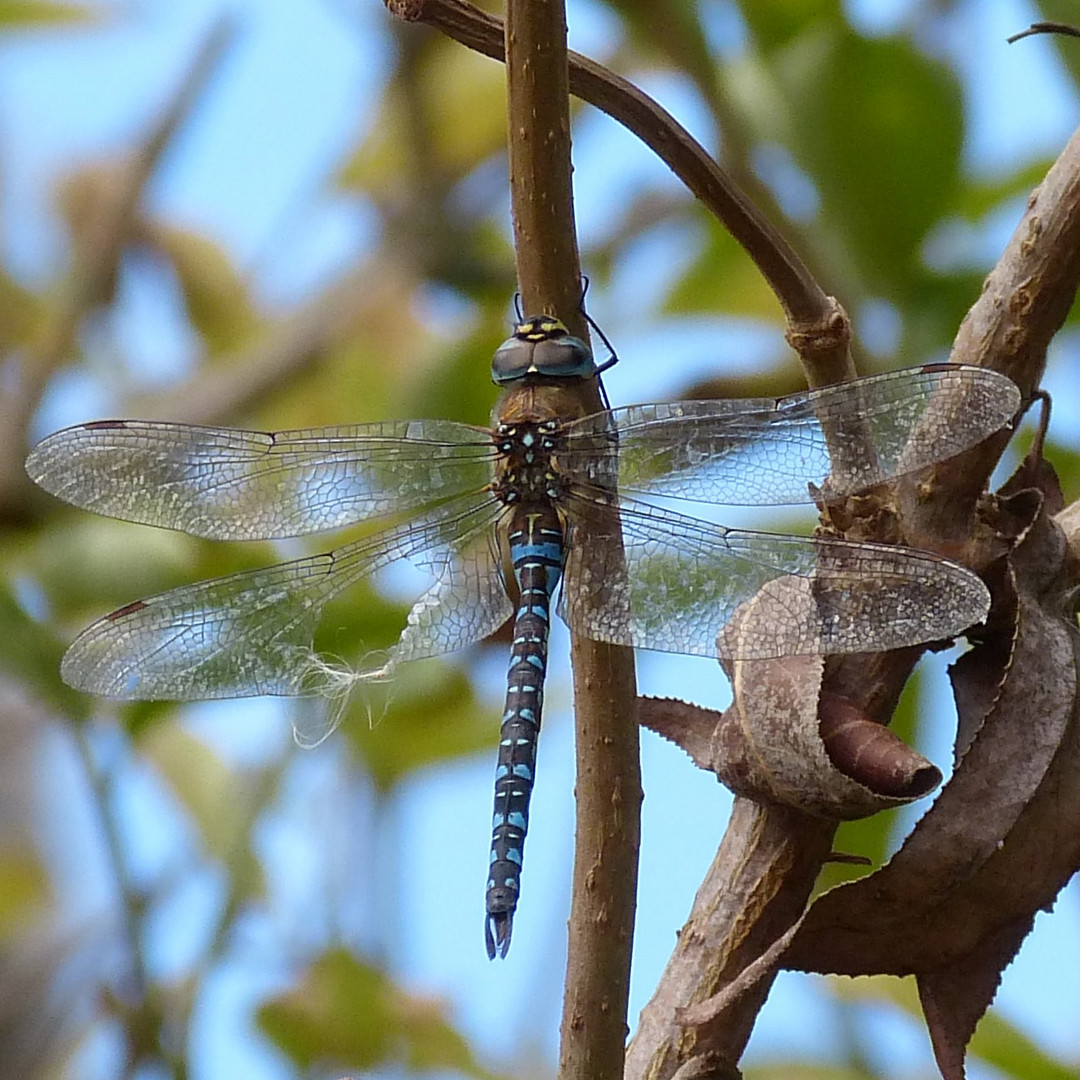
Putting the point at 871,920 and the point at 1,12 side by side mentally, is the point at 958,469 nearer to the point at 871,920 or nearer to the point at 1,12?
the point at 871,920

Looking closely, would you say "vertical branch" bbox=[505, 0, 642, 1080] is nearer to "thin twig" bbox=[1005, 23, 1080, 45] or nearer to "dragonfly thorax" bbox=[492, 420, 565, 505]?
"thin twig" bbox=[1005, 23, 1080, 45]

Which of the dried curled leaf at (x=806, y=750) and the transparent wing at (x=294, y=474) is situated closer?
the dried curled leaf at (x=806, y=750)

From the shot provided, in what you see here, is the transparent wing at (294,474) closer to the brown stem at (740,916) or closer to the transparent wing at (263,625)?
the transparent wing at (263,625)

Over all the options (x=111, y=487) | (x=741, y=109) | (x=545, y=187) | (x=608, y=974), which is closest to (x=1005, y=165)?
(x=741, y=109)

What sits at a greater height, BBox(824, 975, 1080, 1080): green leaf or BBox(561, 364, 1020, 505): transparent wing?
BBox(561, 364, 1020, 505): transparent wing

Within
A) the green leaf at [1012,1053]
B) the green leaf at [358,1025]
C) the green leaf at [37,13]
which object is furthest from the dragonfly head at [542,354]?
the green leaf at [37,13]

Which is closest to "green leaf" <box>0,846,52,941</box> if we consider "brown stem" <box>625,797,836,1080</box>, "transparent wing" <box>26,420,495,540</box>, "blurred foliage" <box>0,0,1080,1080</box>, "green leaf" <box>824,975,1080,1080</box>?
"blurred foliage" <box>0,0,1080,1080</box>

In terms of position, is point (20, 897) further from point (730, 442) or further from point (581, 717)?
point (581, 717)
